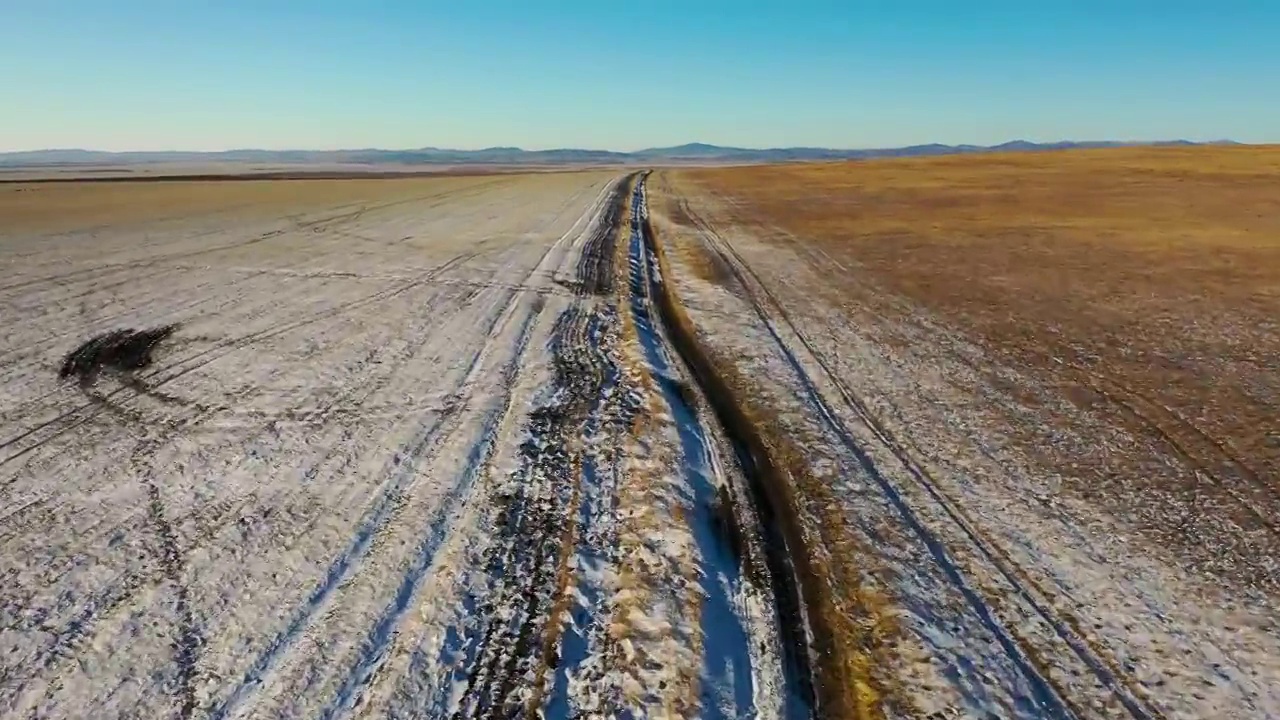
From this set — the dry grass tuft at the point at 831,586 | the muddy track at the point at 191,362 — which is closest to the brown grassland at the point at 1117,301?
the dry grass tuft at the point at 831,586

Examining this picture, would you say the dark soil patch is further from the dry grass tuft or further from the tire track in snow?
the dry grass tuft

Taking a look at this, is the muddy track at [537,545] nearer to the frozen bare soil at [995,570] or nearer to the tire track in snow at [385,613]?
the tire track in snow at [385,613]

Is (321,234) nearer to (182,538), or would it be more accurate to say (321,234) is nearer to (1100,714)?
(182,538)

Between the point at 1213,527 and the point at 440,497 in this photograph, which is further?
the point at 440,497

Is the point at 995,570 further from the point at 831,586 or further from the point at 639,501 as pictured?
the point at 639,501

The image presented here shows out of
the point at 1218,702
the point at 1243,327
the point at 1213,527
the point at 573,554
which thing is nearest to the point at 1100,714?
the point at 1218,702

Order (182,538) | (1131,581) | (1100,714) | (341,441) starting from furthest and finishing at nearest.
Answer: (341,441), (182,538), (1131,581), (1100,714)
